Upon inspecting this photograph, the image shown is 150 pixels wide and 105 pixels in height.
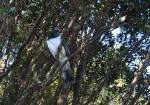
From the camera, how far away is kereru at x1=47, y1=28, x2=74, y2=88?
6.33m

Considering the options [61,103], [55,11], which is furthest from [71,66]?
[55,11]

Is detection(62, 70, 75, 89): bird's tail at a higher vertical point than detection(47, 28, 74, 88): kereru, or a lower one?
lower

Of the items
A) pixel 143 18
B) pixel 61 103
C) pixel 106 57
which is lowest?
pixel 61 103

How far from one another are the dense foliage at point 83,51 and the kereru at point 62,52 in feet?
0.40

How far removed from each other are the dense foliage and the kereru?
0.40 ft

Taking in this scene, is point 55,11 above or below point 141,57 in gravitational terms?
above

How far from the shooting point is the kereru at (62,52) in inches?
249

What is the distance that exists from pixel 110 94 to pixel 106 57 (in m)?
0.85

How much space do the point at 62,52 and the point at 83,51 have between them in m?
0.49

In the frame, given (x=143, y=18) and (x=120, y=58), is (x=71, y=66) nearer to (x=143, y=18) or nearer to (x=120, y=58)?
(x=120, y=58)

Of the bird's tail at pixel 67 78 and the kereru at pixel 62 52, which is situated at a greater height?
the kereru at pixel 62 52

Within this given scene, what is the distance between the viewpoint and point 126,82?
320 inches

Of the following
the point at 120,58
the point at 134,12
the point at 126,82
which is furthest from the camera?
the point at 126,82

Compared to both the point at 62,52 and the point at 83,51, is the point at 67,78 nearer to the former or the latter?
the point at 62,52
